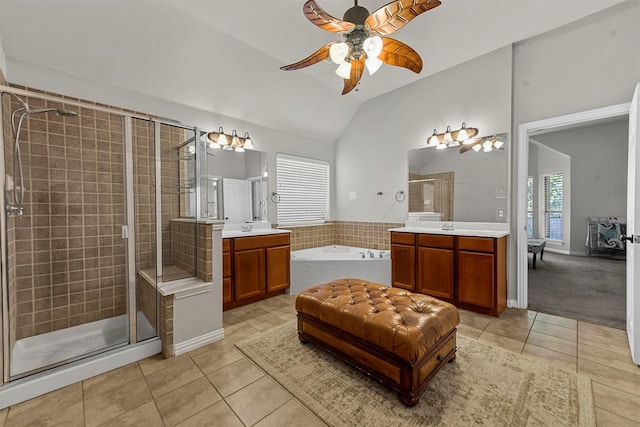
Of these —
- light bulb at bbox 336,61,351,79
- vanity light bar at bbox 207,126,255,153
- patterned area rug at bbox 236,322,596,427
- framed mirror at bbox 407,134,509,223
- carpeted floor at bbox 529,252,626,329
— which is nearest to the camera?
patterned area rug at bbox 236,322,596,427

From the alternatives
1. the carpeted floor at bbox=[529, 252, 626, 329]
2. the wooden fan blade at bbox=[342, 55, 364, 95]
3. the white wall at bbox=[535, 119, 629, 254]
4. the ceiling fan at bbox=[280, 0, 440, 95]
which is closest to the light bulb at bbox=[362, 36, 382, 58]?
the ceiling fan at bbox=[280, 0, 440, 95]

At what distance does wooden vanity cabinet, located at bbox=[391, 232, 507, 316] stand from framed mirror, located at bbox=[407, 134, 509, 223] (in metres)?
0.54

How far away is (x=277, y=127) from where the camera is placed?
432cm

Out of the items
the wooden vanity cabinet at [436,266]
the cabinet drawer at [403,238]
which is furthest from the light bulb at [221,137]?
the wooden vanity cabinet at [436,266]

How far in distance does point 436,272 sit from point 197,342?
2.73 m

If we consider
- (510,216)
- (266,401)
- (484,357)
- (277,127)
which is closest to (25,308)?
(266,401)

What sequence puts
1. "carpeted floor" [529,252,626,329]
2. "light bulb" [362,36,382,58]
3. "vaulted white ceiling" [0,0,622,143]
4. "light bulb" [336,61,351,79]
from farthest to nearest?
"carpeted floor" [529,252,626,329]
"vaulted white ceiling" [0,0,622,143]
"light bulb" [336,61,351,79]
"light bulb" [362,36,382,58]

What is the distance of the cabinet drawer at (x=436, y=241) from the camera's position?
316 centimetres

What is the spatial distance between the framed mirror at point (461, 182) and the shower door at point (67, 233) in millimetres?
3725

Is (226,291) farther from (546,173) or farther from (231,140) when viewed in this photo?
(546,173)

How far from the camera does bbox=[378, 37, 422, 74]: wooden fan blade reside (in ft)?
6.78

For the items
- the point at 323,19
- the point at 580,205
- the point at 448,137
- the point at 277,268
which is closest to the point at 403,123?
the point at 448,137

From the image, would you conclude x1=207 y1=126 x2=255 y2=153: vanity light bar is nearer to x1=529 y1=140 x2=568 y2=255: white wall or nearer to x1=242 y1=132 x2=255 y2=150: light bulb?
x1=242 y1=132 x2=255 y2=150: light bulb

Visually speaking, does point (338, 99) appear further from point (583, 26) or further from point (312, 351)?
point (312, 351)
